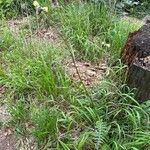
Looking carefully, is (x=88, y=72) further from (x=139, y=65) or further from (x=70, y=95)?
(x=139, y=65)

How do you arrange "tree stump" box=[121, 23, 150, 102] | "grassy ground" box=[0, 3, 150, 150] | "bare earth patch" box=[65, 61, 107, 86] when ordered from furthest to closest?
"bare earth patch" box=[65, 61, 107, 86] → "tree stump" box=[121, 23, 150, 102] → "grassy ground" box=[0, 3, 150, 150]

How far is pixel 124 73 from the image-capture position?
3758 millimetres

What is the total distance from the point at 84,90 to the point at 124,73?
43cm

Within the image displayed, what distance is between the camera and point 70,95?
12.1ft

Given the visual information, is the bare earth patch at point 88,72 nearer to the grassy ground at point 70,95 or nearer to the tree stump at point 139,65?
the grassy ground at point 70,95

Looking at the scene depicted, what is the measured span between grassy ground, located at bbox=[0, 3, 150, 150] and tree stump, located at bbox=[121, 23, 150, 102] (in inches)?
4.0

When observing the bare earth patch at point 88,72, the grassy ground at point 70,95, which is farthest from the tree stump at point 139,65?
the bare earth patch at point 88,72

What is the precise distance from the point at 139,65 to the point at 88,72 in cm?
89

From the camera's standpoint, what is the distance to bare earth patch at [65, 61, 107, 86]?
4.05 m

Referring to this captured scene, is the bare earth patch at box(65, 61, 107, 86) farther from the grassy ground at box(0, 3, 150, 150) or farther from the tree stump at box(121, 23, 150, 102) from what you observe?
the tree stump at box(121, 23, 150, 102)

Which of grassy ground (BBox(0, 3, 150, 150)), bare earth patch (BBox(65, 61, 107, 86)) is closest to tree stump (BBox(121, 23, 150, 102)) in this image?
grassy ground (BBox(0, 3, 150, 150))

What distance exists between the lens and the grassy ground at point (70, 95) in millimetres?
3305

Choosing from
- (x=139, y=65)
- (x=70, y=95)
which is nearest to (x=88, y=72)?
(x=70, y=95)

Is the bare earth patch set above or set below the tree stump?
below
